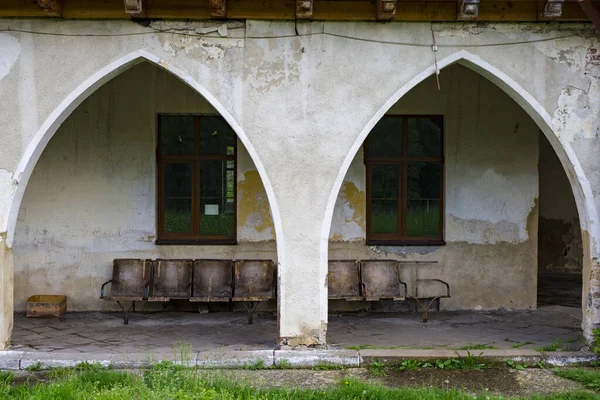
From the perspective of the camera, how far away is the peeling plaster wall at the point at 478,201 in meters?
8.67

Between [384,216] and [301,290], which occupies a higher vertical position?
[384,216]

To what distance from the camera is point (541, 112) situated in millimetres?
6488

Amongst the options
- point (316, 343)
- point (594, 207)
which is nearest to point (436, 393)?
point (316, 343)

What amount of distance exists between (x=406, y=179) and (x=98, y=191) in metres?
4.26

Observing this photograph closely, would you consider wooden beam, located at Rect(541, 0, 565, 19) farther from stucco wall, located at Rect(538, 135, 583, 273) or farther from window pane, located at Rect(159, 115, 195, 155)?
stucco wall, located at Rect(538, 135, 583, 273)

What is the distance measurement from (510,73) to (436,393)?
335cm

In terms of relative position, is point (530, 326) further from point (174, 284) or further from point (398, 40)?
point (174, 284)

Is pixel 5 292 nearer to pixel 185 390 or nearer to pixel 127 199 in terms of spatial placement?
pixel 127 199

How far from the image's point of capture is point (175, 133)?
8625 millimetres

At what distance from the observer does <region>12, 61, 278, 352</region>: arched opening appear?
27.8 ft

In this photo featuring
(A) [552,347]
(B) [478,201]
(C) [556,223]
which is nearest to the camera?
(A) [552,347]

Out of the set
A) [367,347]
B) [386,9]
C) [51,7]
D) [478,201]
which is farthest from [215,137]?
[478,201]

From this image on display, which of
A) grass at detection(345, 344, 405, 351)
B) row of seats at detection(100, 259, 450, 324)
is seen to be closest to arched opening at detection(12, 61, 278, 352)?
row of seats at detection(100, 259, 450, 324)

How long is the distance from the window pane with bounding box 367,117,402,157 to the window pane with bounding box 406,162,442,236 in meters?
0.32
